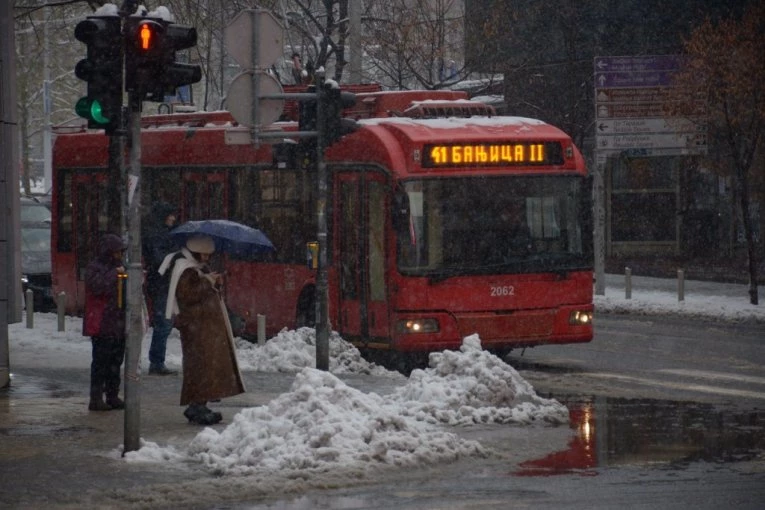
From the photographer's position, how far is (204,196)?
2164 centimetres

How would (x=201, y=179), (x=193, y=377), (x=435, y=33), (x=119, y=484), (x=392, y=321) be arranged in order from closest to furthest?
(x=119, y=484), (x=193, y=377), (x=392, y=321), (x=201, y=179), (x=435, y=33)

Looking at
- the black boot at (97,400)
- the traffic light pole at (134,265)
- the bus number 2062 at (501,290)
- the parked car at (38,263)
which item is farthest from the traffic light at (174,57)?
the parked car at (38,263)

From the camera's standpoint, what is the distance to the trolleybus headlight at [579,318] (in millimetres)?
18000

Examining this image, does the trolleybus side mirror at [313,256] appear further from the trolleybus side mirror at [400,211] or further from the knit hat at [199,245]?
the trolleybus side mirror at [400,211]

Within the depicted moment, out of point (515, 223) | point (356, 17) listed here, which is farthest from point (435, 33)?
point (515, 223)

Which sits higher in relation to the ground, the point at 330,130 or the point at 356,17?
the point at 356,17

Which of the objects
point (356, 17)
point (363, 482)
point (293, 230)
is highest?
point (356, 17)

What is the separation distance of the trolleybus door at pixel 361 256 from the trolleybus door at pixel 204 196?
2.95 meters

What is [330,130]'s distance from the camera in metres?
14.5

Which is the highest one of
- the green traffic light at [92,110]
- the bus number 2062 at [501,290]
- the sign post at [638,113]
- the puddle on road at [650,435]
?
the sign post at [638,113]

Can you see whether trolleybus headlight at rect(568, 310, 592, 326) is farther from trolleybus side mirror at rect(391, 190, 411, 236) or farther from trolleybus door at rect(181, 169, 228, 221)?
trolleybus door at rect(181, 169, 228, 221)

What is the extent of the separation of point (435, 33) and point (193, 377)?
20.2 meters

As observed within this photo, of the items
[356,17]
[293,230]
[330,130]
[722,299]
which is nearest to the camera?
[330,130]

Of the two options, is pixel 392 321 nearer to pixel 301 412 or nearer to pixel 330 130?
pixel 330 130
